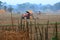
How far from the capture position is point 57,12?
312 inches

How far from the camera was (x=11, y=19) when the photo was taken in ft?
23.5

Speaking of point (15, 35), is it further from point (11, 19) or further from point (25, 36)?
point (11, 19)

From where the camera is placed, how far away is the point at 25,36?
4.77m

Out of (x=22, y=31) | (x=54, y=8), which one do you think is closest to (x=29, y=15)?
(x=54, y=8)

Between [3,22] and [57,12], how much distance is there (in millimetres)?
1959

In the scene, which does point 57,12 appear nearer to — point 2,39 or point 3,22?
point 3,22

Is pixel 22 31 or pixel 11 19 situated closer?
pixel 22 31

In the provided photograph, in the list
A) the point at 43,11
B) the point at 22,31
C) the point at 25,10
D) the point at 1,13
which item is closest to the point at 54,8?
the point at 43,11

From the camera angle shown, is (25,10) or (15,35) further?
(25,10)

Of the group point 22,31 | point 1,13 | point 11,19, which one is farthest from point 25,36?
point 1,13

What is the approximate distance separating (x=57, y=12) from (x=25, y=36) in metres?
3.36

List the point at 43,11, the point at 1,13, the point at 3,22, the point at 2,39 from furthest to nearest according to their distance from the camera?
the point at 43,11
the point at 1,13
the point at 3,22
the point at 2,39

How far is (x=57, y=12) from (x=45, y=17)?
62 centimetres

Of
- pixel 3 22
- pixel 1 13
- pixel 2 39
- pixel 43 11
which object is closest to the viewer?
pixel 2 39
